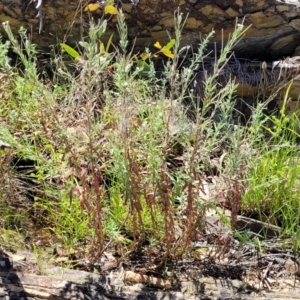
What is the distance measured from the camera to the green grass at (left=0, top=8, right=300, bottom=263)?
271cm

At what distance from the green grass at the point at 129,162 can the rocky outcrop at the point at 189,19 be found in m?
0.89

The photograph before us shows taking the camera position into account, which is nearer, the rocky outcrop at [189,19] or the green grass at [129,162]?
the green grass at [129,162]

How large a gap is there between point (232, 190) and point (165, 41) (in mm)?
1921

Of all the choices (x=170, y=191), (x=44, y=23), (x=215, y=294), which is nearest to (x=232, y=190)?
(x=170, y=191)

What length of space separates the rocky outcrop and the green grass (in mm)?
890

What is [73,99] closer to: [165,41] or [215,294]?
[165,41]

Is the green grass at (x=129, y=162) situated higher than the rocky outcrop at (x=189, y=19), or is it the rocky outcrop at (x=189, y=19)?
the rocky outcrop at (x=189, y=19)

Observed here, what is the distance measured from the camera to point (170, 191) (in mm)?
2814

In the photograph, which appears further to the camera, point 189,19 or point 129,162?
point 189,19

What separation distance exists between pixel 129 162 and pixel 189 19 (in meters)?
1.93

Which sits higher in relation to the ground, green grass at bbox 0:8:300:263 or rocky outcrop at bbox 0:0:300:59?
rocky outcrop at bbox 0:0:300:59

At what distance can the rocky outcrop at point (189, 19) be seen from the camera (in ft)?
13.9

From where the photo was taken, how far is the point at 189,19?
4.28 metres

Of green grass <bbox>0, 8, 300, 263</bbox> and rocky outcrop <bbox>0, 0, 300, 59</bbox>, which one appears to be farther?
rocky outcrop <bbox>0, 0, 300, 59</bbox>
